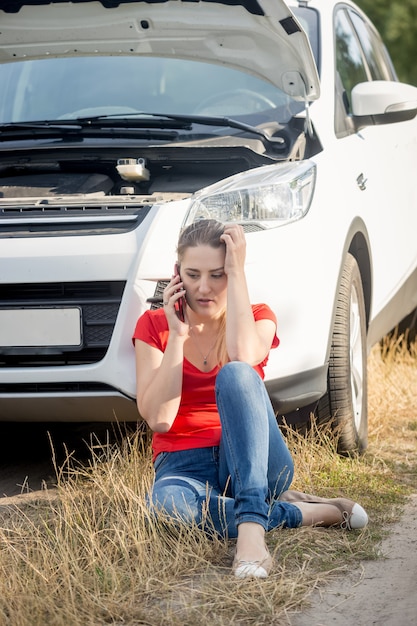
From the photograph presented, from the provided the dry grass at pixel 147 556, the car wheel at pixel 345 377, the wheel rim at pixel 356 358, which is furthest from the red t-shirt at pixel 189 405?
the wheel rim at pixel 356 358

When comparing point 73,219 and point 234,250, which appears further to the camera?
point 73,219

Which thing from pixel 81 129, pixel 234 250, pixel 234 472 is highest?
pixel 81 129

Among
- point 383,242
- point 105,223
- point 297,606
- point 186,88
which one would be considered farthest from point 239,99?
point 297,606

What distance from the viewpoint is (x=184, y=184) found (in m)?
4.02

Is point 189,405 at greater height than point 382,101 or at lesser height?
lesser

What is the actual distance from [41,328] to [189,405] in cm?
58

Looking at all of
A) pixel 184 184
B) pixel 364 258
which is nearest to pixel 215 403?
pixel 184 184

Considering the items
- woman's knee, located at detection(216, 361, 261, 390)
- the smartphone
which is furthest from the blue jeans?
the smartphone

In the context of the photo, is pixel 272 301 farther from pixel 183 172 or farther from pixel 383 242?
pixel 383 242

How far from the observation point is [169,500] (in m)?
3.13

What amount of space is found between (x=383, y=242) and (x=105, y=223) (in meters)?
1.70

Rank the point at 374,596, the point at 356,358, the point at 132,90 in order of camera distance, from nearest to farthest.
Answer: the point at 374,596 → the point at 356,358 → the point at 132,90

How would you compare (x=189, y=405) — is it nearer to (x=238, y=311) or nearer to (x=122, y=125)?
(x=238, y=311)

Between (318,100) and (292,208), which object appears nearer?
(292,208)
